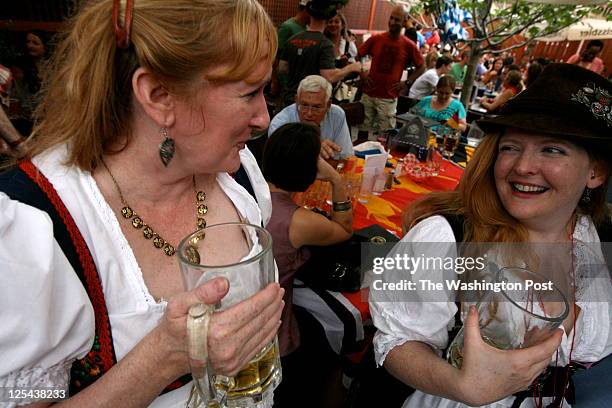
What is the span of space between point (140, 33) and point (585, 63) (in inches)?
331

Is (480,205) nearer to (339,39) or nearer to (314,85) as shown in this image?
(314,85)

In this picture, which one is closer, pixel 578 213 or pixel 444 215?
pixel 444 215

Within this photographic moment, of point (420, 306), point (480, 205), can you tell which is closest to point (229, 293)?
point (420, 306)

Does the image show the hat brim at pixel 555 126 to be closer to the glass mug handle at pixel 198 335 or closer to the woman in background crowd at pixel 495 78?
the glass mug handle at pixel 198 335

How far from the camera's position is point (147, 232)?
89 centimetres

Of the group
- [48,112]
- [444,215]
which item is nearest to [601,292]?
[444,215]

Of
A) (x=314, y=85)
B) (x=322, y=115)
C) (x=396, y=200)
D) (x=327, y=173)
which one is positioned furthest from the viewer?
(x=322, y=115)

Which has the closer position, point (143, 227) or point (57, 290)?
point (57, 290)

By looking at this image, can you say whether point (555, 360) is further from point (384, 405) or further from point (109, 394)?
point (109, 394)

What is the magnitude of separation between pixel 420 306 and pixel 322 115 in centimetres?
228

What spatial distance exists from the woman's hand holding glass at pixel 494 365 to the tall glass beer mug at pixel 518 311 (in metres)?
0.04

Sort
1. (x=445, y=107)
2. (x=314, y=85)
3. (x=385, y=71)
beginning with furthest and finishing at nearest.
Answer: (x=385, y=71) → (x=445, y=107) → (x=314, y=85)

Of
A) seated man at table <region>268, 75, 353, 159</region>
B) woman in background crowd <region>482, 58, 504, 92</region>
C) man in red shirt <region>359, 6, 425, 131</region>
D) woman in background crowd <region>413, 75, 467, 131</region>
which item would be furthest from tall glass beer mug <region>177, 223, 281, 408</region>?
woman in background crowd <region>482, 58, 504, 92</region>

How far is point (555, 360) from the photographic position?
3.83 ft
